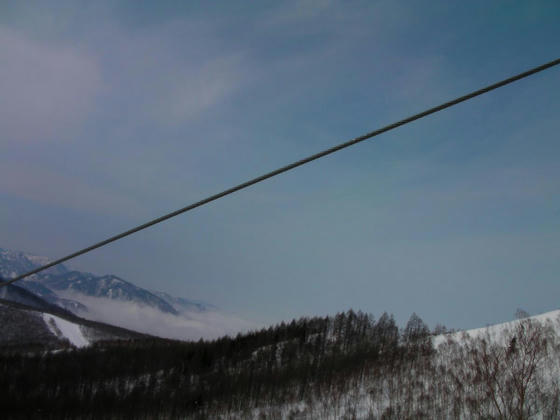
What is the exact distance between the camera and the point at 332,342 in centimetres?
10444

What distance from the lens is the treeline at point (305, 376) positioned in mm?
35781

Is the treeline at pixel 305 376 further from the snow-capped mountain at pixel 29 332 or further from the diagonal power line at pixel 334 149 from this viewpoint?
the snow-capped mountain at pixel 29 332

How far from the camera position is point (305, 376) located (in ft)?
265

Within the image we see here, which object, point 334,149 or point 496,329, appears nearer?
point 334,149

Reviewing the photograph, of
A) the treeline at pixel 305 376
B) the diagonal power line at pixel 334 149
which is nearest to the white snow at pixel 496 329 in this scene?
the treeline at pixel 305 376

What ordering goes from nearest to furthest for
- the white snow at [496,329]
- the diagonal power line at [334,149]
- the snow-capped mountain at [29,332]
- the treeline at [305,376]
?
the diagonal power line at [334,149] < the treeline at [305,376] < the white snow at [496,329] < the snow-capped mountain at [29,332]

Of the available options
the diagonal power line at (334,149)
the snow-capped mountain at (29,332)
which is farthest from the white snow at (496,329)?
the snow-capped mountain at (29,332)

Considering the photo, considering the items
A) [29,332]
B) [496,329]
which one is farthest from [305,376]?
[29,332]

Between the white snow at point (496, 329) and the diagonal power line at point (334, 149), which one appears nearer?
the diagonal power line at point (334, 149)

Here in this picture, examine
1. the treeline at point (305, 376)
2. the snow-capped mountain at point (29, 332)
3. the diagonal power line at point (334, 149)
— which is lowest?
the diagonal power line at point (334, 149)

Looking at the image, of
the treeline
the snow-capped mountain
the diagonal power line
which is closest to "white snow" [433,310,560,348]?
the treeline

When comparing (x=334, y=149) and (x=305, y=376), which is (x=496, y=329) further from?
(x=334, y=149)

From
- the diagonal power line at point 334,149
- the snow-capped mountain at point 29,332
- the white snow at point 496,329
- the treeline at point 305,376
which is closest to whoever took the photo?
the diagonal power line at point 334,149

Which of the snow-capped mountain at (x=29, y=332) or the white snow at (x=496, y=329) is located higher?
the snow-capped mountain at (x=29, y=332)
